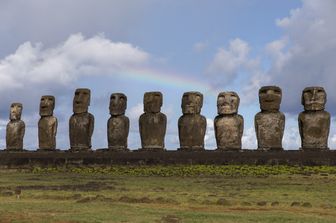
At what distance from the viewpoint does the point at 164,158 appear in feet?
80.2

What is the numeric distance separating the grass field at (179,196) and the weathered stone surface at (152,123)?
3.36 meters

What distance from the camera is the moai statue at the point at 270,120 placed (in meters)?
Answer: 24.4

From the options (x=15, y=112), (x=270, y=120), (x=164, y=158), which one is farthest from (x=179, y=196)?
(x=15, y=112)

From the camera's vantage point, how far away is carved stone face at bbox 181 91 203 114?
84.7 ft

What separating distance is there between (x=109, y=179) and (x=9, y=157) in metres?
9.04

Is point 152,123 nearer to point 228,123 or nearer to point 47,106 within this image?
point 228,123

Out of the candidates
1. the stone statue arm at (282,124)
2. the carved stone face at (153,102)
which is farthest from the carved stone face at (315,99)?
the carved stone face at (153,102)

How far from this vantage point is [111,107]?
27.3m

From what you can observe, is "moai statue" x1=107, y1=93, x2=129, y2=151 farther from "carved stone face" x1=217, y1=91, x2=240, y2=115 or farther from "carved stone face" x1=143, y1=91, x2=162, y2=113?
"carved stone face" x1=217, y1=91, x2=240, y2=115

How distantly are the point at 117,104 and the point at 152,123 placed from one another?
2.06 metres

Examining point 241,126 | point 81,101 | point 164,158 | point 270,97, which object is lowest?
point 164,158

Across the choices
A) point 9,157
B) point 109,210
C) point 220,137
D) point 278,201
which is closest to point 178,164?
point 220,137

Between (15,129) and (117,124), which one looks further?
(15,129)

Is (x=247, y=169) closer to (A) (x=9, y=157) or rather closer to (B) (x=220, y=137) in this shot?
(B) (x=220, y=137)
